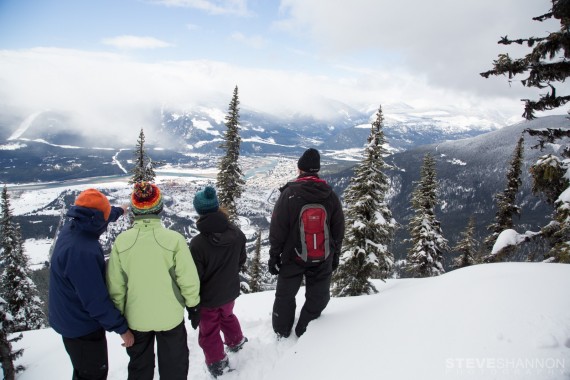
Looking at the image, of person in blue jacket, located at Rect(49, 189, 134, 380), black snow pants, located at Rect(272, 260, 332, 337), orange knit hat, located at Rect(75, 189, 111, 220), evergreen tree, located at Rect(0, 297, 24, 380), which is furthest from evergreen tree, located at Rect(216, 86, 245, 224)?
orange knit hat, located at Rect(75, 189, 111, 220)

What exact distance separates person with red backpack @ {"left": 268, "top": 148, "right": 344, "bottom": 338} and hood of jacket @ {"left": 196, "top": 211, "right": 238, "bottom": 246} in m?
0.74

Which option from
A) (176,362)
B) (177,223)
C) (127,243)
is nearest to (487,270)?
(176,362)

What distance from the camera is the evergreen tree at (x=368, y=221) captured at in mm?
14547

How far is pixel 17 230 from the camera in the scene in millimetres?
19781

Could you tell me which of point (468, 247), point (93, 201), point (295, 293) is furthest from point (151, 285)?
point (468, 247)

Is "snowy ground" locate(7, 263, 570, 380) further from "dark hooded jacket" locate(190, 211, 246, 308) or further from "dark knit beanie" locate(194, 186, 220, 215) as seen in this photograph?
"dark knit beanie" locate(194, 186, 220, 215)

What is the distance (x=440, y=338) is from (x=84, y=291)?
4.15 m

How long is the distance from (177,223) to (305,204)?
434 ft

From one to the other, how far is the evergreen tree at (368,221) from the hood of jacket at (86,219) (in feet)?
40.2

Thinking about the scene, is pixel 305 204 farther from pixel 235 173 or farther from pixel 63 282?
pixel 235 173

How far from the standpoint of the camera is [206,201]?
4.46 meters

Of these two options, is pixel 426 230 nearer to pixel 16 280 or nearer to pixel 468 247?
pixel 468 247

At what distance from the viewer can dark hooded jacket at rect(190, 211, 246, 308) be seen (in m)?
4.51

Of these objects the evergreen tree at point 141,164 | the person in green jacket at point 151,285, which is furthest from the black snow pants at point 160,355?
the evergreen tree at point 141,164
